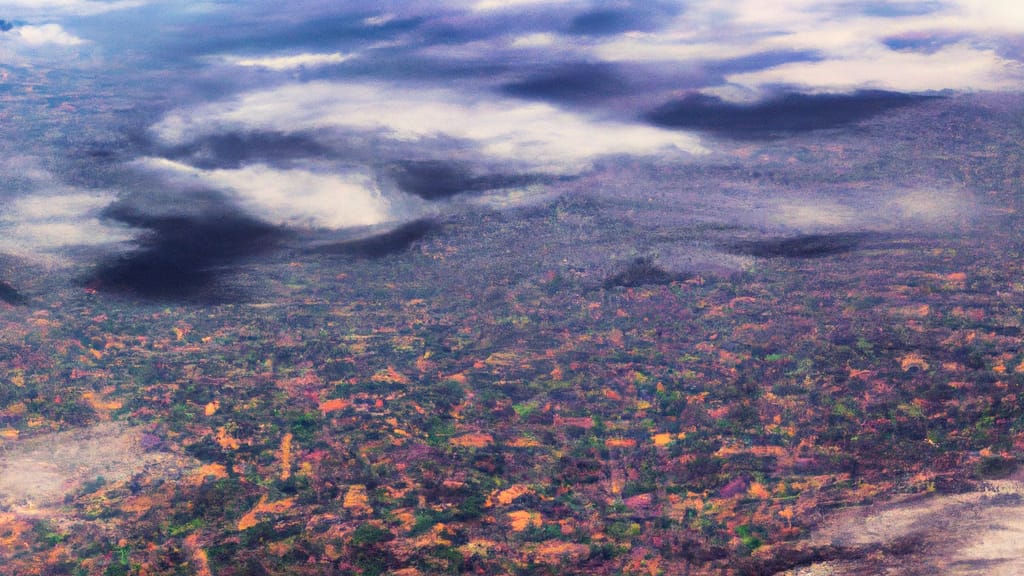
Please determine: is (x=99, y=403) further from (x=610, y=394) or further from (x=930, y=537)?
(x=930, y=537)

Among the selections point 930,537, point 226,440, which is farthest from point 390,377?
point 930,537

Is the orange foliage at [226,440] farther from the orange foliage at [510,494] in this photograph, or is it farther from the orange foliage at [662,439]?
the orange foliage at [662,439]

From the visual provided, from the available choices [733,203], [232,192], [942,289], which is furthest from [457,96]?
[942,289]

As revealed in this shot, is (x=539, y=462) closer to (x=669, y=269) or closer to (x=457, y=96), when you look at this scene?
(x=669, y=269)

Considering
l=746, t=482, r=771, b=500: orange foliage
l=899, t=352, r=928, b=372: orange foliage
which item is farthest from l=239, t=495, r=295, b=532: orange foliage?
l=899, t=352, r=928, b=372: orange foliage

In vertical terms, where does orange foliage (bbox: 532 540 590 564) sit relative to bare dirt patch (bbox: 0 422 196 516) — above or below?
below

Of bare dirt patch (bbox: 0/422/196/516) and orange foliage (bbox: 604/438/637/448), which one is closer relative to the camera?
bare dirt patch (bbox: 0/422/196/516)

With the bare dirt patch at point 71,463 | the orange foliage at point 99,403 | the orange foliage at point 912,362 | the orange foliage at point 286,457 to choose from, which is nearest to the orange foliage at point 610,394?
the orange foliage at point 912,362

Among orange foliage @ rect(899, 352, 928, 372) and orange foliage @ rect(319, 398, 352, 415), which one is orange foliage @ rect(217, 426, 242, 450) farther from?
orange foliage @ rect(899, 352, 928, 372)
